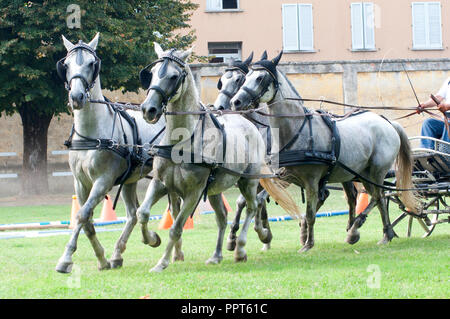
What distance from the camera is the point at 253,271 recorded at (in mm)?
7270

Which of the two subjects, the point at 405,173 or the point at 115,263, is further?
the point at 405,173

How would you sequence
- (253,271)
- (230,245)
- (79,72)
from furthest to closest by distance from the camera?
(230,245) → (79,72) → (253,271)

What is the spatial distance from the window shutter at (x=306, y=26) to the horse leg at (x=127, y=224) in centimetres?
2230

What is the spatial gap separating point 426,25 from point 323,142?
23.7 meters

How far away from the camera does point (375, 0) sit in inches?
1193

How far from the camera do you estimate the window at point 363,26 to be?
30.2 meters

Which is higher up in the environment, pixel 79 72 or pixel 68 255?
pixel 79 72

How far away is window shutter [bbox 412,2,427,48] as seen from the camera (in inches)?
1211

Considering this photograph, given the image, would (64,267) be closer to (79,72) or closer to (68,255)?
(68,255)

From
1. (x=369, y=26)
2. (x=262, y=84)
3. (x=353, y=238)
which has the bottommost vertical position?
(x=353, y=238)

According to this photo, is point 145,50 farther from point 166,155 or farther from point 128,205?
point 166,155

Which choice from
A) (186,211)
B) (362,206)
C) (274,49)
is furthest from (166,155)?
(274,49)

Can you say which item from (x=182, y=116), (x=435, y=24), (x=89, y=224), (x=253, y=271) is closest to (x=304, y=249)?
(x=253, y=271)
